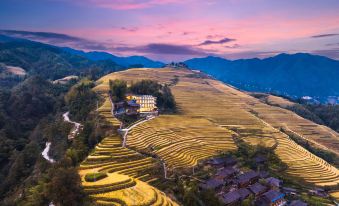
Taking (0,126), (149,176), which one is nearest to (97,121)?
(149,176)

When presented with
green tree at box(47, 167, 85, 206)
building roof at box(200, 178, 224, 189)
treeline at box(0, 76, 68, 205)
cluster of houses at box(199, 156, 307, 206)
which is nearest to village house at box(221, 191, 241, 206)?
cluster of houses at box(199, 156, 307, 206)

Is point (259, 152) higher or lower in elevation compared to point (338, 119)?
higher

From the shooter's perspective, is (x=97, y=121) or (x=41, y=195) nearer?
(x=41, y=195)

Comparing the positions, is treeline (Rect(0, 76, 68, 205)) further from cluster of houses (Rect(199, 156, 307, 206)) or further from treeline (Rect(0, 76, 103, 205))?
cluster of houses (Rect(199, 156, 307, 206))

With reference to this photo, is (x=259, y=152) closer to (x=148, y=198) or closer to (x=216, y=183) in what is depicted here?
(x=216, y=183)

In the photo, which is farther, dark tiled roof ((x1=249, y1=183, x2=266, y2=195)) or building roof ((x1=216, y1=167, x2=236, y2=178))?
building roof ((x1=216, y1=167, x2=236, y2=178))

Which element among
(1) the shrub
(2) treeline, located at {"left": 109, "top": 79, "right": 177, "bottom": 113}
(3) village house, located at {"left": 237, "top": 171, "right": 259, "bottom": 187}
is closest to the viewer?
(1) the shrub

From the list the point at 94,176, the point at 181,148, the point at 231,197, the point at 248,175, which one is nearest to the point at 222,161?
the point at 248,175
